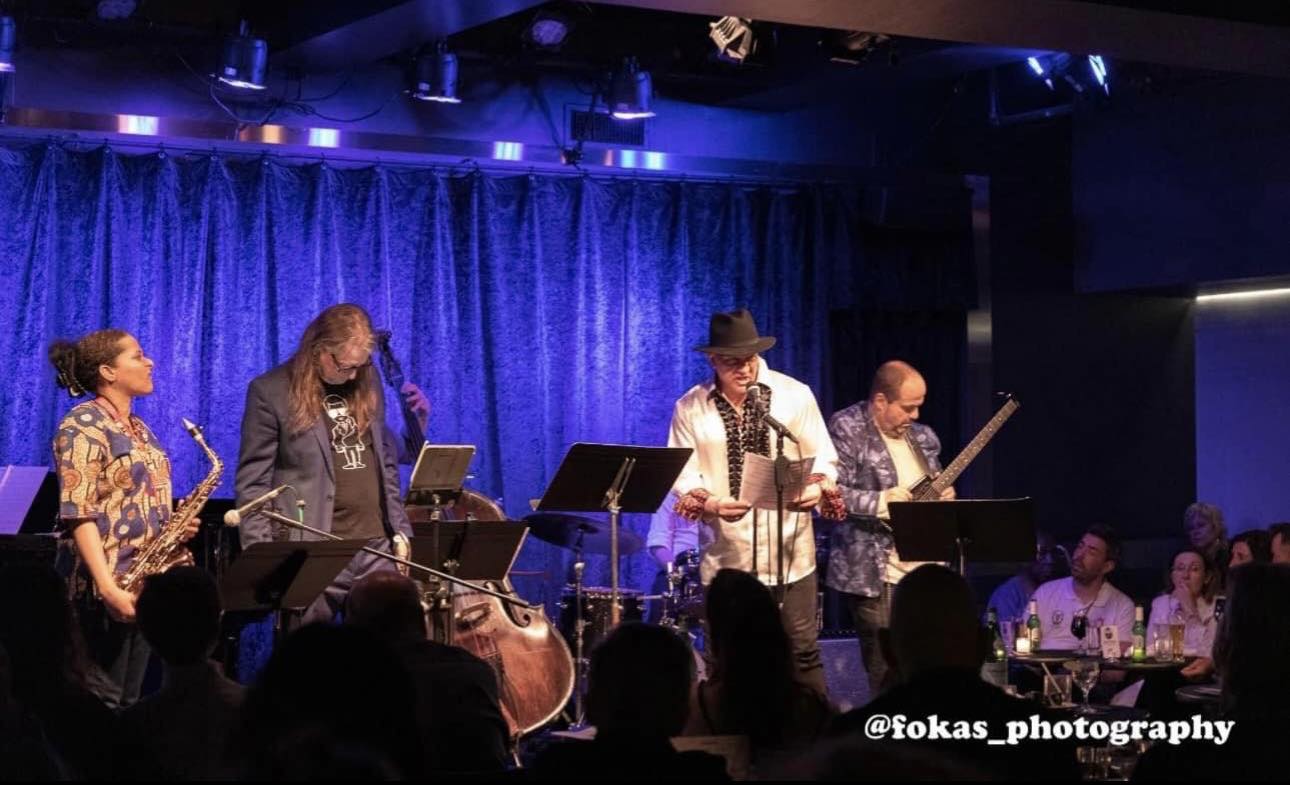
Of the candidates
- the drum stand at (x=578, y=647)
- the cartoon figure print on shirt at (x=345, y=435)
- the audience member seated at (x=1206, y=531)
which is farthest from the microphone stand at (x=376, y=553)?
the audience member seated at (x=1206, y=531)

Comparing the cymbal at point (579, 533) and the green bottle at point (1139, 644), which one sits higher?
the cymbal at point (579, 533)

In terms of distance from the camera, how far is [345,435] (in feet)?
19.8

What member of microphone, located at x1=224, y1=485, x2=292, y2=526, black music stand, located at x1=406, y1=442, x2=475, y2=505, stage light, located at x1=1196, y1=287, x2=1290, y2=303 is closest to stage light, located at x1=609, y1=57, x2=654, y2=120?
black music stand, located at x1=406, y1=442, x2=475, y2=505

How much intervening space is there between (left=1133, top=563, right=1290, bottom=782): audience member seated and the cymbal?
389cm

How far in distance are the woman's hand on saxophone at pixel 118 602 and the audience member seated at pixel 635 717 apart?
3.06 metres

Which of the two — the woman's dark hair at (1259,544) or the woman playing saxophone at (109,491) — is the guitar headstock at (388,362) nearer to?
the woman playing saxophone at (109,491)

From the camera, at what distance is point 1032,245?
997 centimetres

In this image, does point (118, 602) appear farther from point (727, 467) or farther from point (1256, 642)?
point (1256, 642)

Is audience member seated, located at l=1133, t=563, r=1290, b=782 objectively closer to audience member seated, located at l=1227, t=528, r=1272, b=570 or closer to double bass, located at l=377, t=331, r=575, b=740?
double bass, located at l=377, t=331, r=575, b=740

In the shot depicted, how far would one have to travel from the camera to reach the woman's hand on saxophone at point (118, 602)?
18.4 ft

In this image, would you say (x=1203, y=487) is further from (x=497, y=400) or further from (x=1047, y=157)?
(x=497, y=400)

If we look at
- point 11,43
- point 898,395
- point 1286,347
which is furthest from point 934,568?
point 1286,347

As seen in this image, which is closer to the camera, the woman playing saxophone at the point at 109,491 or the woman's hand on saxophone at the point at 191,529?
the woman playing saxophone at the point at 109,491

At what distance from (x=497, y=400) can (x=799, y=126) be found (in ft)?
8.33
